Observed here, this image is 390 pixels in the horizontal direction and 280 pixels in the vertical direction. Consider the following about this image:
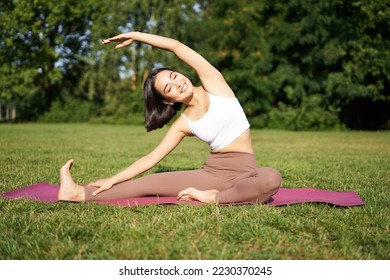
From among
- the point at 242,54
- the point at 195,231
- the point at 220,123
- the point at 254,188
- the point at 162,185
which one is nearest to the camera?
the point at 195,231

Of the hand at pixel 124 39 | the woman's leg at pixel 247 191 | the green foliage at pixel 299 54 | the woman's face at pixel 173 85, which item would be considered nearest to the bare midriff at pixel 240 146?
the woman's leg at pixel 247 191

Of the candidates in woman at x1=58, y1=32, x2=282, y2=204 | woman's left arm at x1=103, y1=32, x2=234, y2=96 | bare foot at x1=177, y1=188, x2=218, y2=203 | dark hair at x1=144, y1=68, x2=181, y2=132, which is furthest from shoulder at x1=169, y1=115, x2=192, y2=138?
bare foot at x1=177, y1=188, x2=218, y2=203

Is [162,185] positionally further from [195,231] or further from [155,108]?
[195,231]

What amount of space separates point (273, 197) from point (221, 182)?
22.0 inches

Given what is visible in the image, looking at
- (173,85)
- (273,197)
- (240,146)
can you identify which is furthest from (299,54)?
(173,85)

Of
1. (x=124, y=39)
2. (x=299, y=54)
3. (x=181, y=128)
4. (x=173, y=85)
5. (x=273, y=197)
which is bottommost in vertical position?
(x=273, y=197)

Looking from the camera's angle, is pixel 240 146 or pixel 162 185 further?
pixel 162 185

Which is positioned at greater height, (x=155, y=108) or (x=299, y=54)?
(x=299, y=54)

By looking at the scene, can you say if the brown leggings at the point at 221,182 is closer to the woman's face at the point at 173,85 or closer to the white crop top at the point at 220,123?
the white crop top at the point at 220,123

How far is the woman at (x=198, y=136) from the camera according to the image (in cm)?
363

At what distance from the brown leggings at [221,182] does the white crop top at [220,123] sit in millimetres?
167

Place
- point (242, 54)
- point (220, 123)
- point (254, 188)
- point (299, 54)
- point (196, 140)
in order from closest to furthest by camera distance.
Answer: point (254, 188) → point (220, 123) → point (196, 140) → point (299, 54) → point (242, 54)

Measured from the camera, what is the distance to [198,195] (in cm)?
372
